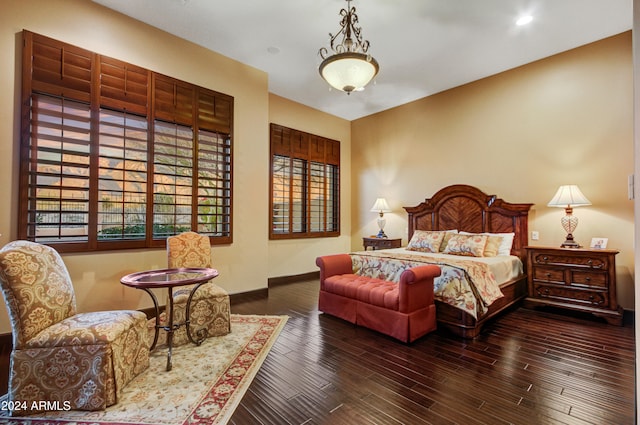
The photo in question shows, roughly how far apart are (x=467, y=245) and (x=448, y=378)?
2.41m

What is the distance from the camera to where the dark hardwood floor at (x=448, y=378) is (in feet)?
6.09

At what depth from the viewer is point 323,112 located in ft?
21.6

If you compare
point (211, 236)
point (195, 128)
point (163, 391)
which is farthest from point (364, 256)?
point (195, 128)

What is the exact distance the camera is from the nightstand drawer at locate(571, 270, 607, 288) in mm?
3480

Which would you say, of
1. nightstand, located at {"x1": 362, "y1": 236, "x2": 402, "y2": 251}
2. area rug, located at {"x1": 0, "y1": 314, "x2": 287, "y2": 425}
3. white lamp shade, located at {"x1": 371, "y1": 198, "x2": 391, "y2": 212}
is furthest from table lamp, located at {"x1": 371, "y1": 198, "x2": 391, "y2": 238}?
area rug, located at {"x1": 0, "y1": 314, "x2": 287, "y2": 425}

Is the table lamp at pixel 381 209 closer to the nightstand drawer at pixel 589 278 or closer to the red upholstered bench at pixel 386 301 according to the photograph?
the red upholstered bench at pixel 386 301

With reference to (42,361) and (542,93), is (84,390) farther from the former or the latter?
(542,93)

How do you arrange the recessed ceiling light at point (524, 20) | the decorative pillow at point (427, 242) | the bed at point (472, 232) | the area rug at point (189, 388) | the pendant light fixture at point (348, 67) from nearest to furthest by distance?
the area rug at point (189, 388) < the pendant light fixture at point (348, 67) < the bed at point (472, 232) < the recessed ceiling light at point (524, 20) < the decorative pillow at point (427, 242)

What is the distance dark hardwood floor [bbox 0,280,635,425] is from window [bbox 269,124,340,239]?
272cm

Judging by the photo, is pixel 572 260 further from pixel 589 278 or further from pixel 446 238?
pixel 446 238

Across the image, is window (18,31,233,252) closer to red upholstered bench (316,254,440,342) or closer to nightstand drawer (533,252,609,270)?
red upholstered bench (316,254,440,342)

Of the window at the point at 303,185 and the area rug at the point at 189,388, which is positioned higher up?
the window at the point at 303,185

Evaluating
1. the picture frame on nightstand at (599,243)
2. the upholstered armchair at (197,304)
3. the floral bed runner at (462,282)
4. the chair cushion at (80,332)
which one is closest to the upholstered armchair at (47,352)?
the chair cushion at (80,332)

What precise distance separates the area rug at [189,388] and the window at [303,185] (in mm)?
2941
